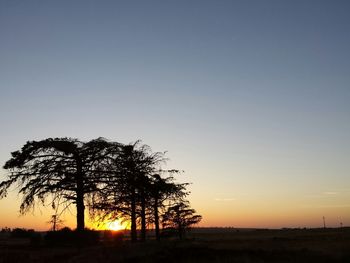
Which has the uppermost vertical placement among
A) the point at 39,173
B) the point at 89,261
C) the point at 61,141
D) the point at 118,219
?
the point at 61,141

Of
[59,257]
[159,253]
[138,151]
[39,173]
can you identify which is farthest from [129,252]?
[138,151]

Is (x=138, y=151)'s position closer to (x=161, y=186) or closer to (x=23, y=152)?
(x=161, y=186)

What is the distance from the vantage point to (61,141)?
104 ft

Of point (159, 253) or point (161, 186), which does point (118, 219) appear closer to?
point (161, 186)

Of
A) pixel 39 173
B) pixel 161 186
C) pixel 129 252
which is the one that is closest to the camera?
pixel 129 252

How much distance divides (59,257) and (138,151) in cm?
1285

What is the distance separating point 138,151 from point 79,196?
9.72 meters

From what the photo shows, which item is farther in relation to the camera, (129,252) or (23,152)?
(23,152)

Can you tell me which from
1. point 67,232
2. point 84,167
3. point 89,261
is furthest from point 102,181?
point 67,232

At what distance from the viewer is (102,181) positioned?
107ft

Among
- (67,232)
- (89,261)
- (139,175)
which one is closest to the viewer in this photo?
(89,261)

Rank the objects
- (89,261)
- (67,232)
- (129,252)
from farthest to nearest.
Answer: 1. (67,232)
2. (129,252)
3. (89,261)

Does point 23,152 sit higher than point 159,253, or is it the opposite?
point 23,152

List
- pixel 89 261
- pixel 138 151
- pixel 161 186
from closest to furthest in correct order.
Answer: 1. pixel 89 261
2. pixel 138 151
3. pixel 161 186
